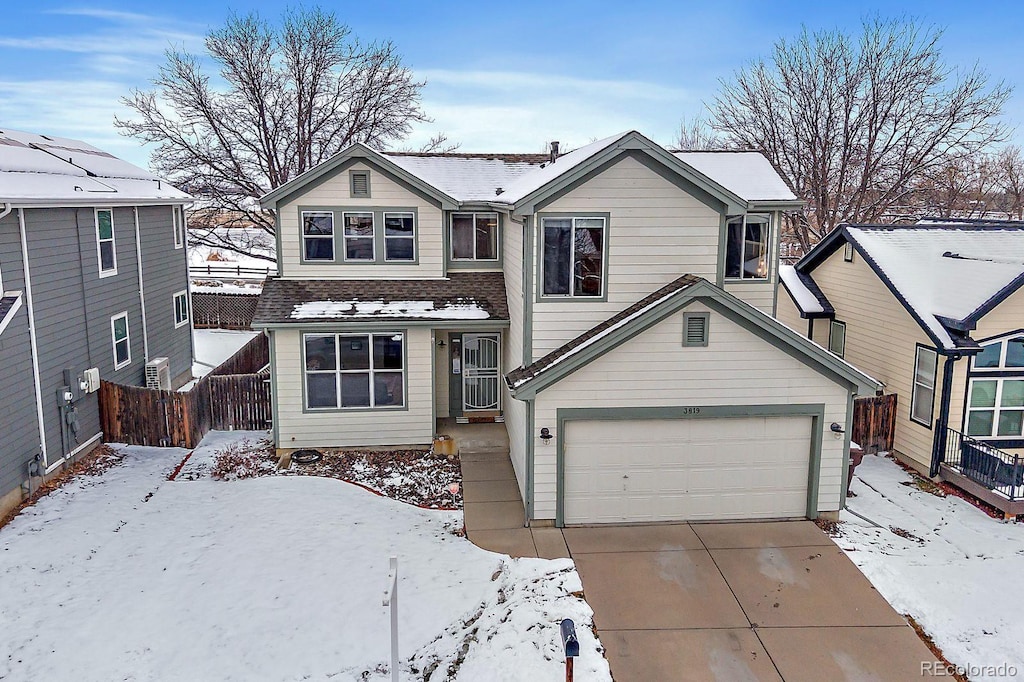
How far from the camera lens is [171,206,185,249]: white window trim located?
69.0 ft

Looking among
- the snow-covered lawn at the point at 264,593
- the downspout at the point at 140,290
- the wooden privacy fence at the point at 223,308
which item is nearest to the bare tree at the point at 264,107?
the wooden privacy fence at the point at 223,308

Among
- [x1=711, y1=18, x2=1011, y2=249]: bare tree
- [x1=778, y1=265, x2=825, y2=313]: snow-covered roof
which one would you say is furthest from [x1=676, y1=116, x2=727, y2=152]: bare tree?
[x1=778, y1=265, x2=825, y2=313]: snow-covered roof

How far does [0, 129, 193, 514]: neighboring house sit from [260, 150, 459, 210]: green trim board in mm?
4102

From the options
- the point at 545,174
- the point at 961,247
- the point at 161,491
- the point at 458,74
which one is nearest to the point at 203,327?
the point at 458,74

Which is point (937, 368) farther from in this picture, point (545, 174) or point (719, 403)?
point (545, 174)

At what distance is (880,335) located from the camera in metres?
15.9

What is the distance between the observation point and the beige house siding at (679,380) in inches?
439

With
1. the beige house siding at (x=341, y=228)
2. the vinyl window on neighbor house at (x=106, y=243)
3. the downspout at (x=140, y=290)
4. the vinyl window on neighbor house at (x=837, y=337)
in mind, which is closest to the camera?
the beige house siding at (x=341, y=228)

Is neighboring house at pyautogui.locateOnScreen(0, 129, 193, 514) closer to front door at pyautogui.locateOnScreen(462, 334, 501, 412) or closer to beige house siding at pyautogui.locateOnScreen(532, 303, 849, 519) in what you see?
front door at pyautogui.locateOnScreen(462, 334, 501, 412)

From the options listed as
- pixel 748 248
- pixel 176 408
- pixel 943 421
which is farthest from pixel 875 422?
pixel 176 408

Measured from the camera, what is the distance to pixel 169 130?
95.1ft

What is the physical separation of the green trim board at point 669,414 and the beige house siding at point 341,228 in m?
6.12

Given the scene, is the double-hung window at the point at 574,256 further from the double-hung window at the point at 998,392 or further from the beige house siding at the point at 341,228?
the double-hung window at the point at 998,392

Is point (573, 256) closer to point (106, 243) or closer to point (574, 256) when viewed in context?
point (574, 256)
